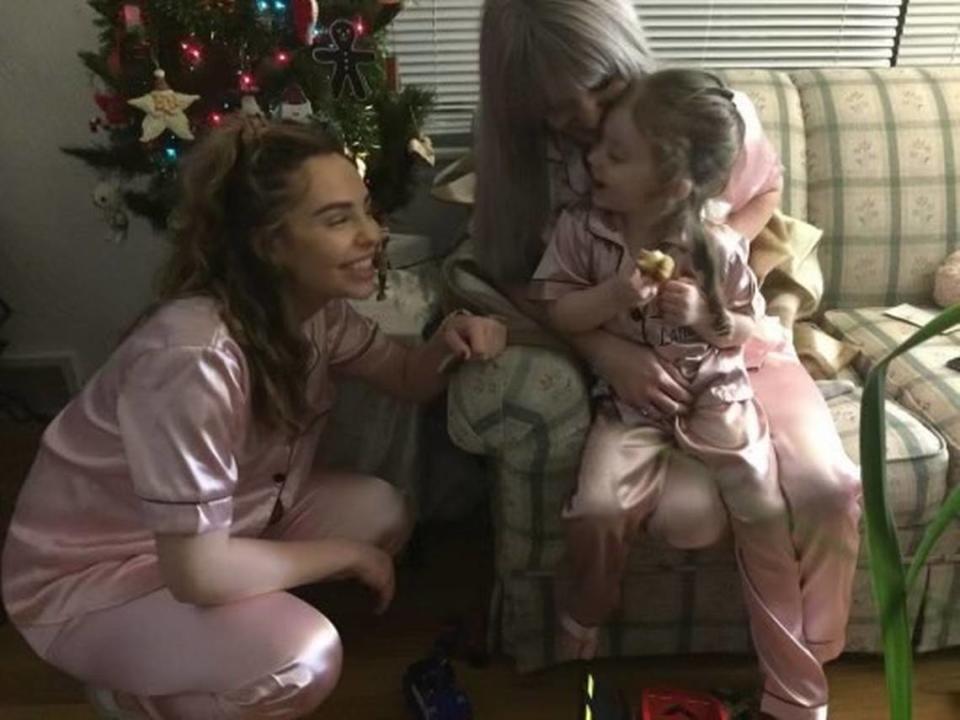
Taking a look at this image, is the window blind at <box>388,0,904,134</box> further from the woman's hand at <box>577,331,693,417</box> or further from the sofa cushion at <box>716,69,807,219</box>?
the woman's hand at <box>577,331,693,417</box>

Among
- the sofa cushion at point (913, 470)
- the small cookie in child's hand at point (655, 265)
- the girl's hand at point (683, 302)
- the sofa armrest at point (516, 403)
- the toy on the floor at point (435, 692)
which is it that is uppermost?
the small cookie in child's hand at point (655, 265)

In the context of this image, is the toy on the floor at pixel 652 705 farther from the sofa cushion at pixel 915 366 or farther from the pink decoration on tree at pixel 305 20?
the pink decoration on tree at pixel 305 20

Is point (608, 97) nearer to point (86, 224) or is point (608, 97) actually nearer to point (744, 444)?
point (744, 444)

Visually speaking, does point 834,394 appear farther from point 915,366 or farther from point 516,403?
point 516,403

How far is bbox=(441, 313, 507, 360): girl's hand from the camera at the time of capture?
5.15 feet

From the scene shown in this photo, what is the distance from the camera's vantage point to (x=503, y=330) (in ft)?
5.26

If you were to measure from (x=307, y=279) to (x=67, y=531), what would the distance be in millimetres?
493

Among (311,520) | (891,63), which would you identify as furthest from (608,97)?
(891,63)

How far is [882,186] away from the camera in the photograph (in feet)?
6.89

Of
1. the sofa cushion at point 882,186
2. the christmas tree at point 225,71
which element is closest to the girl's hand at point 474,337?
the christmas tree at point 225,71

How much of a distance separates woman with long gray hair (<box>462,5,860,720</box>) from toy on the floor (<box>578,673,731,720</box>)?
9cm

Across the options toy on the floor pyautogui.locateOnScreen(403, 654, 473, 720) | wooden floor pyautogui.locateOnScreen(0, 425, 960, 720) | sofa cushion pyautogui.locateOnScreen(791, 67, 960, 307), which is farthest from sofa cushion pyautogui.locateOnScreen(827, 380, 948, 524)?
toy on the floor pyautogui.locateOnScreen(403, 654, 473, 720)

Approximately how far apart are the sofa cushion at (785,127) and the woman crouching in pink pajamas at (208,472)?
3.30 feet

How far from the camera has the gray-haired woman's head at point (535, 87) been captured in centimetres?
149
